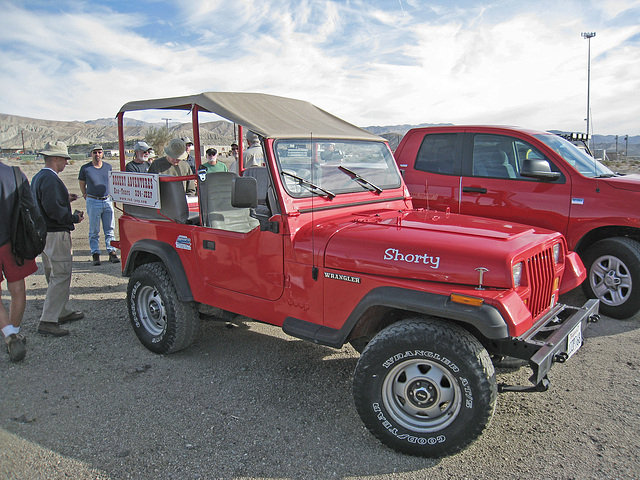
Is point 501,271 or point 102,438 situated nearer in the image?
point 501,271

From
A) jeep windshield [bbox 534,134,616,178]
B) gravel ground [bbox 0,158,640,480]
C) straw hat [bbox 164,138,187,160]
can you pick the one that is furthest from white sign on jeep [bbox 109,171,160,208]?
jeep windshield [bbox 534,134,616,178]

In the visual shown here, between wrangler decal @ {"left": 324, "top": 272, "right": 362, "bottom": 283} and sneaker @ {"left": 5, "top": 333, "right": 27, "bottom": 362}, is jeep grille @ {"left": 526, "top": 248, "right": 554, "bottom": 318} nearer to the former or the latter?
wrangler decal @ {"left": 324, "top": 272, "right": 362, "bottom": 283}

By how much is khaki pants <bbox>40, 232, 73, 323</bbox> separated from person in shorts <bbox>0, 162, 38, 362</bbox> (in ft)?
1.40

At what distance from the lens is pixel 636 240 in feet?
16.7

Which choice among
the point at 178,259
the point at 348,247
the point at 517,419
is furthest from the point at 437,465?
the point at 178,259

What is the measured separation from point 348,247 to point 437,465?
4.66 feet

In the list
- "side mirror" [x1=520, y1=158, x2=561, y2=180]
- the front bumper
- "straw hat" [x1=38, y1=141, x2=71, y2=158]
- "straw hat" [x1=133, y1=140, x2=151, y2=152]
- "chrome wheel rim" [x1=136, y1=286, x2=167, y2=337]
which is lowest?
"chrome wheel rim" [x1=136, y1=286, x2=167, y2=337]

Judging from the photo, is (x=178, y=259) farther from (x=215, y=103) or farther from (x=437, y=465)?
(x=437, y=465)

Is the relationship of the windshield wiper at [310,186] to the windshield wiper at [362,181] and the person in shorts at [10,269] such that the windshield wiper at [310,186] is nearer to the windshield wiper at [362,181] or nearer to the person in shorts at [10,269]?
the windshield wiper at [362,181]

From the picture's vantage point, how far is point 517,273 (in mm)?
2762

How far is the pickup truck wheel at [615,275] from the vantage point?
4.86 meters

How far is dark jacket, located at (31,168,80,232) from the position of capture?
4.67m

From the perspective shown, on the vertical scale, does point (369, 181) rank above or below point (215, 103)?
below

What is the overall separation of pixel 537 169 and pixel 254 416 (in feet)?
12.6
